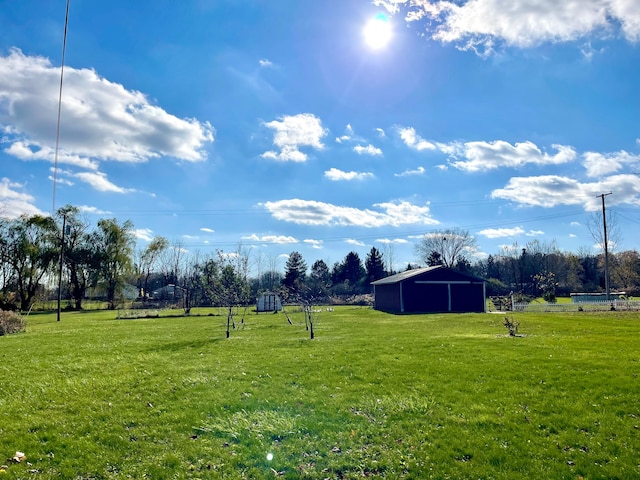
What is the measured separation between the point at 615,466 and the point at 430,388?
355 centimetres

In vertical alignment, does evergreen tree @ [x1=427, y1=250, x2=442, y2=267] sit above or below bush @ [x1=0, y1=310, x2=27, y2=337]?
above

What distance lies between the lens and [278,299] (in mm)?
42875

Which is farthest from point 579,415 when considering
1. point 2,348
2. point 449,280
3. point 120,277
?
point 120,277

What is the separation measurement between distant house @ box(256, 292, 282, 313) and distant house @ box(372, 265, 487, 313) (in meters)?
12.0

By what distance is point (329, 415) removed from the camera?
7.05 m

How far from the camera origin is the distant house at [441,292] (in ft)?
124

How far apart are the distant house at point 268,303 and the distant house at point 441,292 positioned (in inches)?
474

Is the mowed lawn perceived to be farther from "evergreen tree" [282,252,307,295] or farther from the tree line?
"evergreen tree" [282,252,307,295]

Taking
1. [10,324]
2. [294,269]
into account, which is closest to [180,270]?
[294,269]

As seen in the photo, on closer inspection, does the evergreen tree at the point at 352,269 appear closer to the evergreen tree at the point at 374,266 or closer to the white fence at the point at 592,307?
the evergreen tree at the point at 374,266

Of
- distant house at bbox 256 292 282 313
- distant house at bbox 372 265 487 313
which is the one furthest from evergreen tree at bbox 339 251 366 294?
distant house at bbox 372 265 487 313

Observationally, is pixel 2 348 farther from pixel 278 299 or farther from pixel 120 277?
pixel 120 277

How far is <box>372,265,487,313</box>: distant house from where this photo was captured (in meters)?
37.7

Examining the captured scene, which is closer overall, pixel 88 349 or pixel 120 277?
A: pixel 88 349
